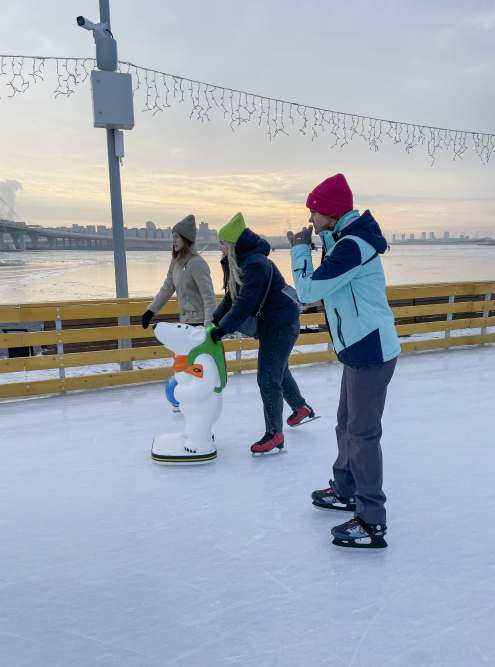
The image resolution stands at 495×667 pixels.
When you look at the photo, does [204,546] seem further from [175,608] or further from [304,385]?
[304,385]

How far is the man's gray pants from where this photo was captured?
7.16ft

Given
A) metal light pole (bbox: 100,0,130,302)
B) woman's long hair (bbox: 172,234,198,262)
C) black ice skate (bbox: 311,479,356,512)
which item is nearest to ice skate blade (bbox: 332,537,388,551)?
black ice skate (bbox: 311,479,356,512)

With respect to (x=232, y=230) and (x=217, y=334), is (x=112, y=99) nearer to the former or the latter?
(x=232, y=230)

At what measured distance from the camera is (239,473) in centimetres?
315

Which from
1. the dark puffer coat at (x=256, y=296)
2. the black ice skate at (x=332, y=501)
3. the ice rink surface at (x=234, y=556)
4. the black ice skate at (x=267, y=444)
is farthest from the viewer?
the black ice skate at (x=267, y=444)

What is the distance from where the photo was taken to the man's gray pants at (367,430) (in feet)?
7.16

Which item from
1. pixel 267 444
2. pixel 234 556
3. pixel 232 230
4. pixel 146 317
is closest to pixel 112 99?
pixel 146 317

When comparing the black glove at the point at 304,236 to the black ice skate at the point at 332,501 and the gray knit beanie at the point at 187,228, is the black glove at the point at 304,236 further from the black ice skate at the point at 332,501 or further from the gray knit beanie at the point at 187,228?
the gray knit beanie at the point at 187,228

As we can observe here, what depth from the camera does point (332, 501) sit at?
8.69 feet

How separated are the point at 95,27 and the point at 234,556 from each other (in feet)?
15.0

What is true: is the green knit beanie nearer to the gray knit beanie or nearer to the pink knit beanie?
the gray knit beanie

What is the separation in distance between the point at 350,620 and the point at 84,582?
42.0 inches

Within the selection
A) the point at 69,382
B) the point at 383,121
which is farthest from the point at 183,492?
the point at 383,121

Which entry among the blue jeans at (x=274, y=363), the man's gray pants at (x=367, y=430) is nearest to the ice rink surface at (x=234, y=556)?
the man's gray pants at (x=367, y=430)
